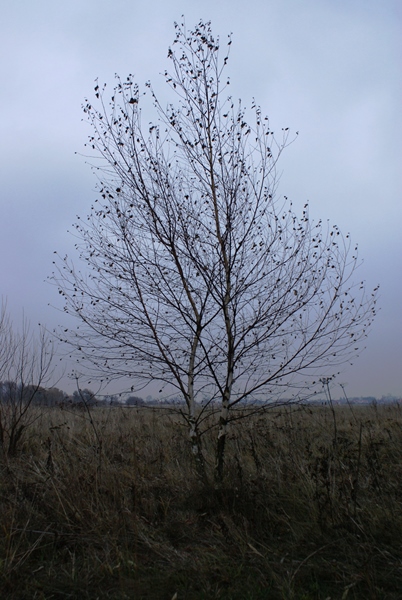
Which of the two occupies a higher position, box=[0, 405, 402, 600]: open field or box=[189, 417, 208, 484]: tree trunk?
box=[189, 417, 208, 484]: tree trunk

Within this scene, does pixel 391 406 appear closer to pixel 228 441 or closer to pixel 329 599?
pixel 228 441

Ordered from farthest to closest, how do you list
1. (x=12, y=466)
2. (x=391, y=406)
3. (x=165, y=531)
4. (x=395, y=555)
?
(x=391, y=406) < (x=12, y=466) < (x=165, y=531) < (x=395, y=555)

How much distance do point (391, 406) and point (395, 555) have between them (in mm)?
8646

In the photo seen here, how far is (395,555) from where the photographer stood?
132 inches

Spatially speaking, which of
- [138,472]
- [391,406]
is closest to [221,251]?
[138,472]

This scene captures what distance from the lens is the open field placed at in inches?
120

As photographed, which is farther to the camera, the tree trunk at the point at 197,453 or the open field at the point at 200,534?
the tree trunk at the point at 197,453

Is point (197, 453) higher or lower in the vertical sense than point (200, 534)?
higher

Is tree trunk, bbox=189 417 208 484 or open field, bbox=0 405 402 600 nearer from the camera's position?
open field, bbox=0 405 402 600

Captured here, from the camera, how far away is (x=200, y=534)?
401 cm

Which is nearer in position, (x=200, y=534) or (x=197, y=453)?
(x=200, y=534)

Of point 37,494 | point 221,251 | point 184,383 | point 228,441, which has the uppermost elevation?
point 221,251

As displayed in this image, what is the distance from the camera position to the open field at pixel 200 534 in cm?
304

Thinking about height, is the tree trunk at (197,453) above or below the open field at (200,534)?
above
